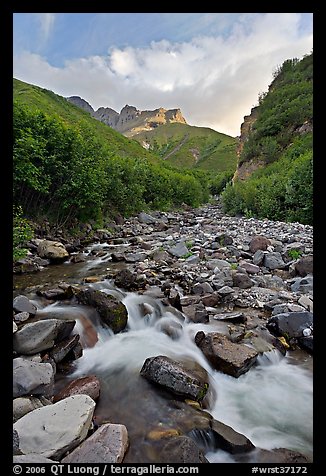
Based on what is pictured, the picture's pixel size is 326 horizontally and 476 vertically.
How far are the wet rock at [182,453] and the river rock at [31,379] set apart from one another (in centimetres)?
167

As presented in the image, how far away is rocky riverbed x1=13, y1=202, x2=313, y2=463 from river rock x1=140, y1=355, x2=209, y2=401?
0.01 m

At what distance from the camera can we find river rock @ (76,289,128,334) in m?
5.57

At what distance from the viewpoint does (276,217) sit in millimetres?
20328

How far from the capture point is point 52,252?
10.9m

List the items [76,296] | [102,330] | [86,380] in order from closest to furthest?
[86,380] < [102,330] < [76,296]

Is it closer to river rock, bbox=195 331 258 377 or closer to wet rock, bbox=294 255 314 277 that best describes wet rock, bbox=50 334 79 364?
river rock, bbox=195 331 258 377

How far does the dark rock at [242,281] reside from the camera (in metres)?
7.58

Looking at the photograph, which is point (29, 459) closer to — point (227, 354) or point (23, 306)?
point (227, 354)
